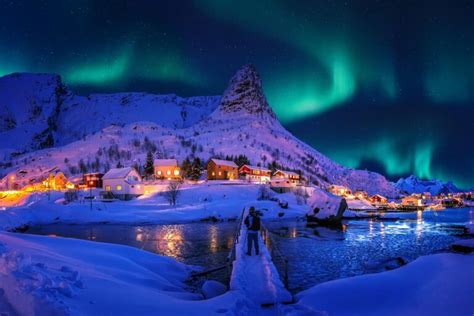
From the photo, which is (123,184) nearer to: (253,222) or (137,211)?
(137,211)

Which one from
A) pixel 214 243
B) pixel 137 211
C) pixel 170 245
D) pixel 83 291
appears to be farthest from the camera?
pixel 137 211

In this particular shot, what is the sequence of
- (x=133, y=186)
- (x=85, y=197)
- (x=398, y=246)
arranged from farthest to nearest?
(x=133, y=186) < (x=85, y=197) < (x=398, y=246)

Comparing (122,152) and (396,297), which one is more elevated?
(122,152)

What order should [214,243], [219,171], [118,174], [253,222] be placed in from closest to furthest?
[253,222], [214,243], [118,174], [219,171]

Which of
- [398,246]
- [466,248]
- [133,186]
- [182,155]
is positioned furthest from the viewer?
[182,155]

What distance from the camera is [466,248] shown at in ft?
77.4

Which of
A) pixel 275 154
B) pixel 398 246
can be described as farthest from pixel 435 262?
pixel 275 154

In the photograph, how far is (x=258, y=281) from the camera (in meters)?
12.7

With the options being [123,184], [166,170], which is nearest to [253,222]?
[123,184]

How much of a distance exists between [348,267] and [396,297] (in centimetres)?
974

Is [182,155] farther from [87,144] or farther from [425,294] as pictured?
[425,294]

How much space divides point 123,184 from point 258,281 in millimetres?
78324

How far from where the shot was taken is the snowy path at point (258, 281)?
36.3ft

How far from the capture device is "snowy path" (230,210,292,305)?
11.1 meters
